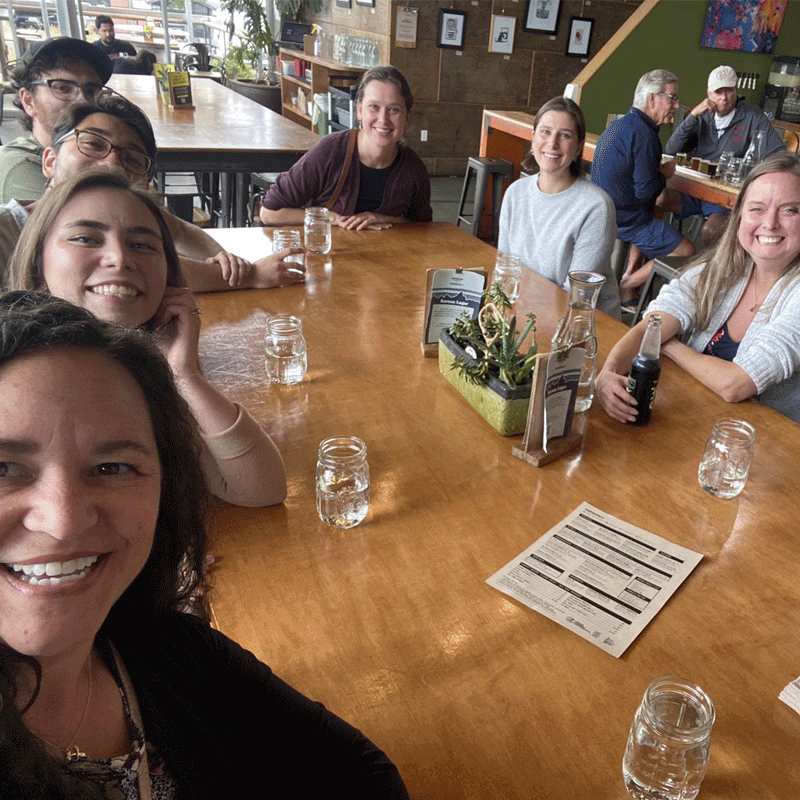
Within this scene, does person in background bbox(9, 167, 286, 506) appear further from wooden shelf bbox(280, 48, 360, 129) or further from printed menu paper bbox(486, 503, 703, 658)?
wooden shelf bbox(280, 48, 360, 129)

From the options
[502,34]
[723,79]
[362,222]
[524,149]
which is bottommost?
[524,149]

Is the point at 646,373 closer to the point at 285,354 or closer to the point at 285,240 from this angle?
the point at 285,354

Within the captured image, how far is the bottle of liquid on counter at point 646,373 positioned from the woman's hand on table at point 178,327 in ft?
3.01

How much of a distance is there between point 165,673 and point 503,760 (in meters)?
0.39

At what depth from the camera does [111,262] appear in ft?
4.32

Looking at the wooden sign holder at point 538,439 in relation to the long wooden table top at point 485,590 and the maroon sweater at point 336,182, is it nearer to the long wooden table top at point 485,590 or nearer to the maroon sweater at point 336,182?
the long wooden table top at point 485,590

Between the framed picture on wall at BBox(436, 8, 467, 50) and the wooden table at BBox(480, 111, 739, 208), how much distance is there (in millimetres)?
2139

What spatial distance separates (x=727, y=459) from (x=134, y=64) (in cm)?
790

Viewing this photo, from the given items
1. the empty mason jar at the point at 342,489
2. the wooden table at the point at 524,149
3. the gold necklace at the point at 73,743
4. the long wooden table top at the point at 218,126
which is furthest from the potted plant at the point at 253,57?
the gold necklace at the point at 73,743

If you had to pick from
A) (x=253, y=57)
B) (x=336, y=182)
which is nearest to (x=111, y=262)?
(x=336, y=182)

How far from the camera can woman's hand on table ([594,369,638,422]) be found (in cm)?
152

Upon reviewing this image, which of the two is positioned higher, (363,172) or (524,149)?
(363,172)

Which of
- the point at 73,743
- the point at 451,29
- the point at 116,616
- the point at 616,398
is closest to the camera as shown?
the point at 73,743

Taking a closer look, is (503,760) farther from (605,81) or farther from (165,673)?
(605,81)
